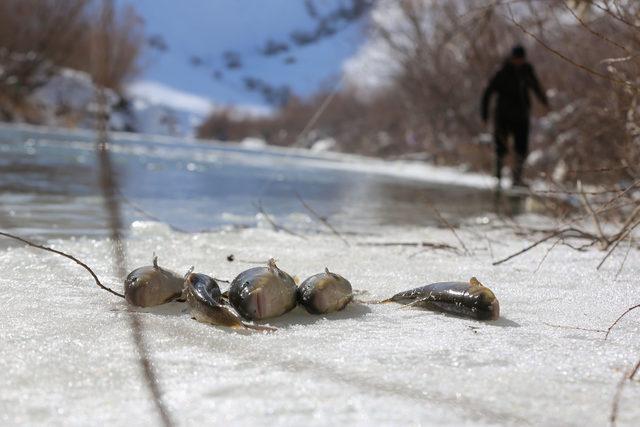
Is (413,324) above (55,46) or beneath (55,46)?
beneath

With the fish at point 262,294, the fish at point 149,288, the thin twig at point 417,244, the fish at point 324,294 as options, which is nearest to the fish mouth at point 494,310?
the fish at point 324,294

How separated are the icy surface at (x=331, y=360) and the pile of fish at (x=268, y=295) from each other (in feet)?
0.10

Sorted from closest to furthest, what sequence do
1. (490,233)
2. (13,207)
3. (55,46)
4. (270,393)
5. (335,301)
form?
(270,393), (335,301), (490,233), (13,207), (55,46)

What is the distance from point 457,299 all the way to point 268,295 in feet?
1.46

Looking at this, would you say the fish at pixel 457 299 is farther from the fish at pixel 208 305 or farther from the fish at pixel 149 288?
the fish at pixel 149 288

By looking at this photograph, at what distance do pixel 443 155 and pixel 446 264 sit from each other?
10.0 m

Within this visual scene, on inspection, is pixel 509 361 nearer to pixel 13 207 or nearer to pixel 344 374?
pixel 344 374

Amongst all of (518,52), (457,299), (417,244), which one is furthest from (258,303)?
(518,52)

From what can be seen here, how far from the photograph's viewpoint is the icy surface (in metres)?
0.82

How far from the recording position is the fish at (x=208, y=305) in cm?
122

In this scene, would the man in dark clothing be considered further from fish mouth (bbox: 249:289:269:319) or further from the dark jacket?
fish mouth (bbox: 249:289:269:319)

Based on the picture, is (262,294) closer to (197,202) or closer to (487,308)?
(487,308)

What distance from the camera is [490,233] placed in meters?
3.10

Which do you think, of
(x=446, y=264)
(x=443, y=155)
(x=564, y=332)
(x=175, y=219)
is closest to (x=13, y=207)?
(x=175, y=219)
